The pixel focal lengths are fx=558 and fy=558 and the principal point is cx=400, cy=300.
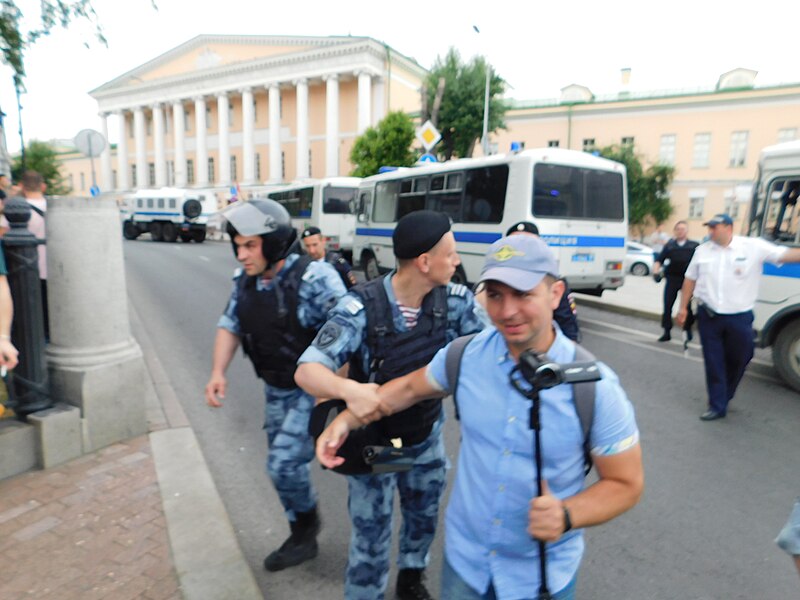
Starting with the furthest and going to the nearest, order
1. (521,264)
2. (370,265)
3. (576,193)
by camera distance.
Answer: (370,265), (576,193), (521,264)

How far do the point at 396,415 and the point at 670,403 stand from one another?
446 centimetres

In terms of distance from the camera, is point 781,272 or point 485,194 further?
point 485,194

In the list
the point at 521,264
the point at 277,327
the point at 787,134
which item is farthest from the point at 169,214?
the point at 787,134

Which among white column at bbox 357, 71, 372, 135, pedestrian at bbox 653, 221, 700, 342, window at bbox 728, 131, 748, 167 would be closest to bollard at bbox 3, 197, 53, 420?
pedestrian at bbox 653, 221, 700, 342

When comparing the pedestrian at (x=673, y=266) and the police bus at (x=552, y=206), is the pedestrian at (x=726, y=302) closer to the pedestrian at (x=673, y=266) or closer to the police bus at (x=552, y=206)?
the pedestrian at (x=673, y=266)

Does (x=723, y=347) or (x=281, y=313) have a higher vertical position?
(x=281, y=313)

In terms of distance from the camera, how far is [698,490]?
382 centimetres

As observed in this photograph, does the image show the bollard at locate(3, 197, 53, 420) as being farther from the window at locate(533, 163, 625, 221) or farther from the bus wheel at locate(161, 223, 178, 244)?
the bus wheel at locate(161, 223, 178, 244)

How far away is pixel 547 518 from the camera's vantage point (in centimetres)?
134

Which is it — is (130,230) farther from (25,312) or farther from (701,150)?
(701,150)

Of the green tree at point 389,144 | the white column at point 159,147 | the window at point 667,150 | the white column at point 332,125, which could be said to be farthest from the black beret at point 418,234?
the white column at point 159,147

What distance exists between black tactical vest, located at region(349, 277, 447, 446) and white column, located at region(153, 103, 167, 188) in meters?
65.4

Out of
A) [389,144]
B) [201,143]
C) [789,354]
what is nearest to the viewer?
[789,354]

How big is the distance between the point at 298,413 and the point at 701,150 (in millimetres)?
43744
